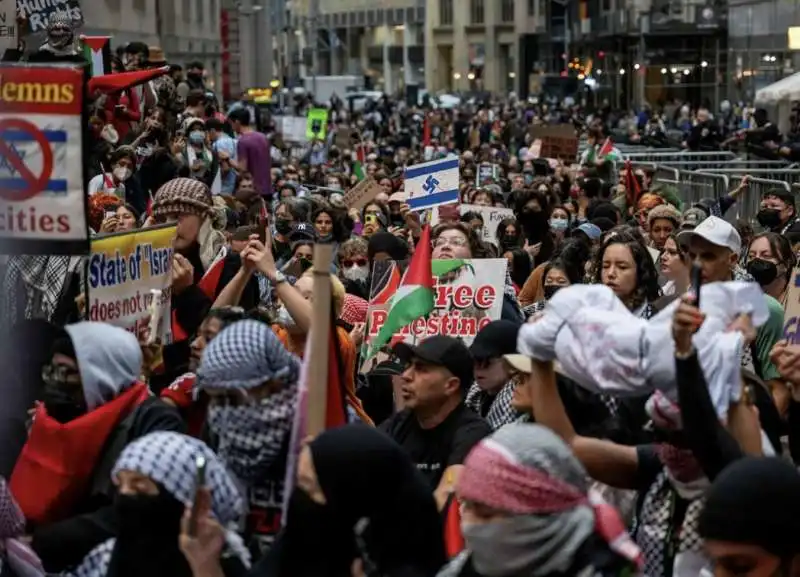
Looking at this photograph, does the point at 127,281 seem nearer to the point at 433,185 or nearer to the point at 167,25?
the point at 433,185

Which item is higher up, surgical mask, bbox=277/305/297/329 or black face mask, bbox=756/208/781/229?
surgical mask, bbox=277/305/297/329

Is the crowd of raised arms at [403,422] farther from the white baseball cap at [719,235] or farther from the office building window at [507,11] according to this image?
the office building window at [507,11]

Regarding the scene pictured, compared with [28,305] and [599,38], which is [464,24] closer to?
[599,38]

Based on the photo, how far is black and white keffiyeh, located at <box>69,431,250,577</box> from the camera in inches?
217

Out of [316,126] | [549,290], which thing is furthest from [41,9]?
[316,126]

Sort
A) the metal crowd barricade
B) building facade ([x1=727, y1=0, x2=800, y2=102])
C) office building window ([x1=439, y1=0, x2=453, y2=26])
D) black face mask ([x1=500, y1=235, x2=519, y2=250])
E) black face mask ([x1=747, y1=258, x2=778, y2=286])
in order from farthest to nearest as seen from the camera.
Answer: office building window ([x1=439, y1=0, x2=453, y2=26]), building facade ([x1=727, y1=0, x2=800, y2=102]), the metal crowd barricade, black face mask ([x1=500, y1=235, x2=519, y2=250]), black face mask ([x1=747, y1=258, x2=778, y2=286])

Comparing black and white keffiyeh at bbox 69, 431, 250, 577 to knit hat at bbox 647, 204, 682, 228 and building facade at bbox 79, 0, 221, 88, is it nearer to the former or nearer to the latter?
knit hat at bbox 647, 204, 682, 228

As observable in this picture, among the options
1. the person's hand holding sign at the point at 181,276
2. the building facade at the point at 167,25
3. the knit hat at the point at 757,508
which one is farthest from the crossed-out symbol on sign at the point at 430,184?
the knit hat at the point at 757,508

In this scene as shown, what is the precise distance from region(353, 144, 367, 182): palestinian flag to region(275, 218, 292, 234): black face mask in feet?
45.2

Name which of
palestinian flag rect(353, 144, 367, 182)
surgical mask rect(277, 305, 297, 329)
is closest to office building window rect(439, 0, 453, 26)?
palestinian flag rect(353, 144, 367, 182)

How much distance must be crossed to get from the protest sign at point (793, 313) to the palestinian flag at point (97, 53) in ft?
27.7

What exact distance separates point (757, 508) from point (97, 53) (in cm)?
1295

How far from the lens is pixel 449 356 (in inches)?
285

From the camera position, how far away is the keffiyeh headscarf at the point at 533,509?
4.90 metres
